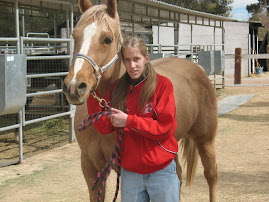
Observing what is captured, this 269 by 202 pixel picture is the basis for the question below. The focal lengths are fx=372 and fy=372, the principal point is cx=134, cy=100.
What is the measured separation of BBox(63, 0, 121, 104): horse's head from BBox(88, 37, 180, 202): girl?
3.6 inches

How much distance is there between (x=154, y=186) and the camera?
1.90m

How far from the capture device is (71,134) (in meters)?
6.08

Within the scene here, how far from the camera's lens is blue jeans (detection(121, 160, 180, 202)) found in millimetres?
1903

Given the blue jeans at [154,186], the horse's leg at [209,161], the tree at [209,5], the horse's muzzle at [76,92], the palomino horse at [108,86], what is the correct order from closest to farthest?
the horse's muzzle at [76,92] < the palomino horse at [108,86] < the blue jeans at [154,186] < the horse's leg at [209,161] < the tree at [209,5]

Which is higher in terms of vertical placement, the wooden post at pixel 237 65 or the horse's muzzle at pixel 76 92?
the wooden post at pixel 237 65

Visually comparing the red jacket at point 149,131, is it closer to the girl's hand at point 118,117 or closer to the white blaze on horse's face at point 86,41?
the girl's hand at point 118,117

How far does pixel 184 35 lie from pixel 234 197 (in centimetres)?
1702

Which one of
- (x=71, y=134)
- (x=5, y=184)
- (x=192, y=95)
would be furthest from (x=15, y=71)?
(x=192, y=95)

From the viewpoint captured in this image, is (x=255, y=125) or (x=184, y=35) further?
(x=184, y=35)

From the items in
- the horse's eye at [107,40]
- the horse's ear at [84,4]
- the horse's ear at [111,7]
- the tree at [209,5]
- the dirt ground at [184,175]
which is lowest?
the dirt ground at [184,175]

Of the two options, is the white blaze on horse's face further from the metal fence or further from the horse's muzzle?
the metal fence

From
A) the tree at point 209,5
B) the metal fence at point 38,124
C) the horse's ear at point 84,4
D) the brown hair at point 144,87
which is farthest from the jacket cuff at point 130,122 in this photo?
the tree at point 209,5

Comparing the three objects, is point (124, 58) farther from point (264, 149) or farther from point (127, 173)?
point (264, 149)

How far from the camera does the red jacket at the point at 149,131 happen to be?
71.6 inches
